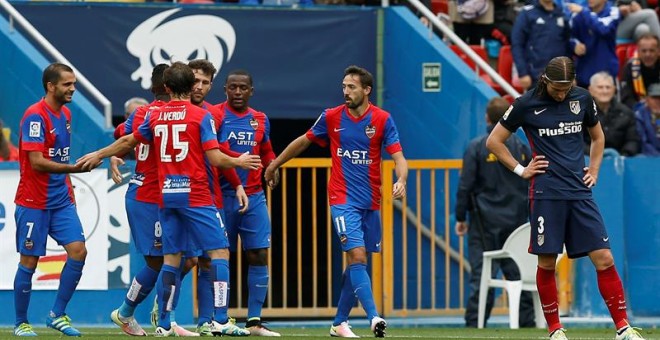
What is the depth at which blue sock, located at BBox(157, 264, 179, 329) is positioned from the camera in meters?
12.1

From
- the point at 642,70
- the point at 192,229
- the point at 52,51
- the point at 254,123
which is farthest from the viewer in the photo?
the point at 642,70

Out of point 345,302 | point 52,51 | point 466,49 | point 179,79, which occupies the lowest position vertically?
point 345,302

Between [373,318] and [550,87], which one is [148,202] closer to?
[373,318]

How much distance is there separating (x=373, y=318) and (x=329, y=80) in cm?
669

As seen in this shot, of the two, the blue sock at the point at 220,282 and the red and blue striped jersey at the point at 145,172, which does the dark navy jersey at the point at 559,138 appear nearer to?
the blue sock at the point at 220,282

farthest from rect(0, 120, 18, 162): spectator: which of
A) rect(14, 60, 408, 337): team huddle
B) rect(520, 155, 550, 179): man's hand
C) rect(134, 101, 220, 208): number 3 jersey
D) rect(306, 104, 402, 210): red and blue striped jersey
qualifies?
rect(520, 155, 550, 179): man's hand

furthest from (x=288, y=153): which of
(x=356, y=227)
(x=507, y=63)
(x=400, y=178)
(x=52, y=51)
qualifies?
(x=507, y=63)

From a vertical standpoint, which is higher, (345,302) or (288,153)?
(288,153)

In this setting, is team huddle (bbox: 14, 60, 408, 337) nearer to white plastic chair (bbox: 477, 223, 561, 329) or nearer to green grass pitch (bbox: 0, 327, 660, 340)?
green grass pitch (bbox: 0, 327, 660, 340)

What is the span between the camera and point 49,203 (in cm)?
1274

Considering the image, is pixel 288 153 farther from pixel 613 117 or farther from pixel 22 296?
pixel 613 117

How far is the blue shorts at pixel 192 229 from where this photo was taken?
11914 mm

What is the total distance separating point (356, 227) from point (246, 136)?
4.19ft

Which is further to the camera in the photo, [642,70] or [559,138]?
[642,70]
